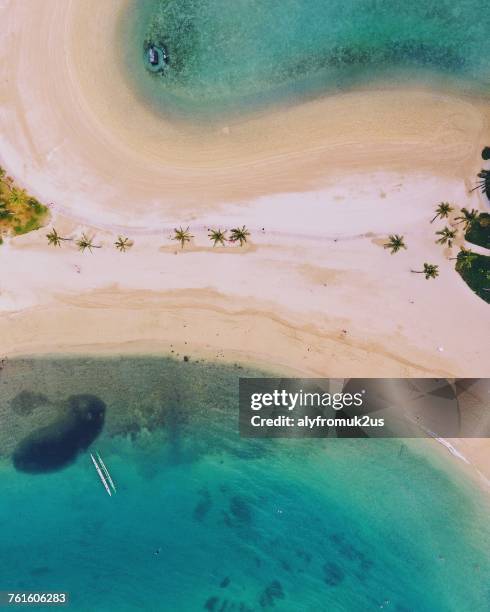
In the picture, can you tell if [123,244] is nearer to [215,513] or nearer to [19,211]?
[19,211]

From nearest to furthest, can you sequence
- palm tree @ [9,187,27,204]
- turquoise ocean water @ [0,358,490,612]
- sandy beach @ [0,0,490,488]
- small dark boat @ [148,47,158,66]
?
sandy beach @ [0,0,490,488], palm tree @ [9,187,27,204], small dark boat @ [148,47,158,66], turquoise ocean water @ [0,358,490,612]

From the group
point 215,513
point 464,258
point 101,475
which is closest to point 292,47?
point 464,258

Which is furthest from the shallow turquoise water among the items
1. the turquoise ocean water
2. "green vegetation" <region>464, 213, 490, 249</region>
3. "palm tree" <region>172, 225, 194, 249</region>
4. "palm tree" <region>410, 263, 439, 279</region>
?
the turquoise ocean water

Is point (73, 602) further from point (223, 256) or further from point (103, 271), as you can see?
point (223, 256)

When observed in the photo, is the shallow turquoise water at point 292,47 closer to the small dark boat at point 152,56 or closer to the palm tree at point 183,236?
the small dark boat at point 152,56

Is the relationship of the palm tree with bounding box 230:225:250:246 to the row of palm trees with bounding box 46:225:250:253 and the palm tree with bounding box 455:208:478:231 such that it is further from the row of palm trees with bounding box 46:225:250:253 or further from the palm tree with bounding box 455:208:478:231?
the palm tree with bounding box 455:208:478:231

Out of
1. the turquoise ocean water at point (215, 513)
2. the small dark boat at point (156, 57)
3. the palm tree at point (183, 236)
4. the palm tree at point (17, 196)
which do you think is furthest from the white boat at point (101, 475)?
the small dark boat at point (156, 57)

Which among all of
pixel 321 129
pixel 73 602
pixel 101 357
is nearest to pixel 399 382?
pixel 321 129
